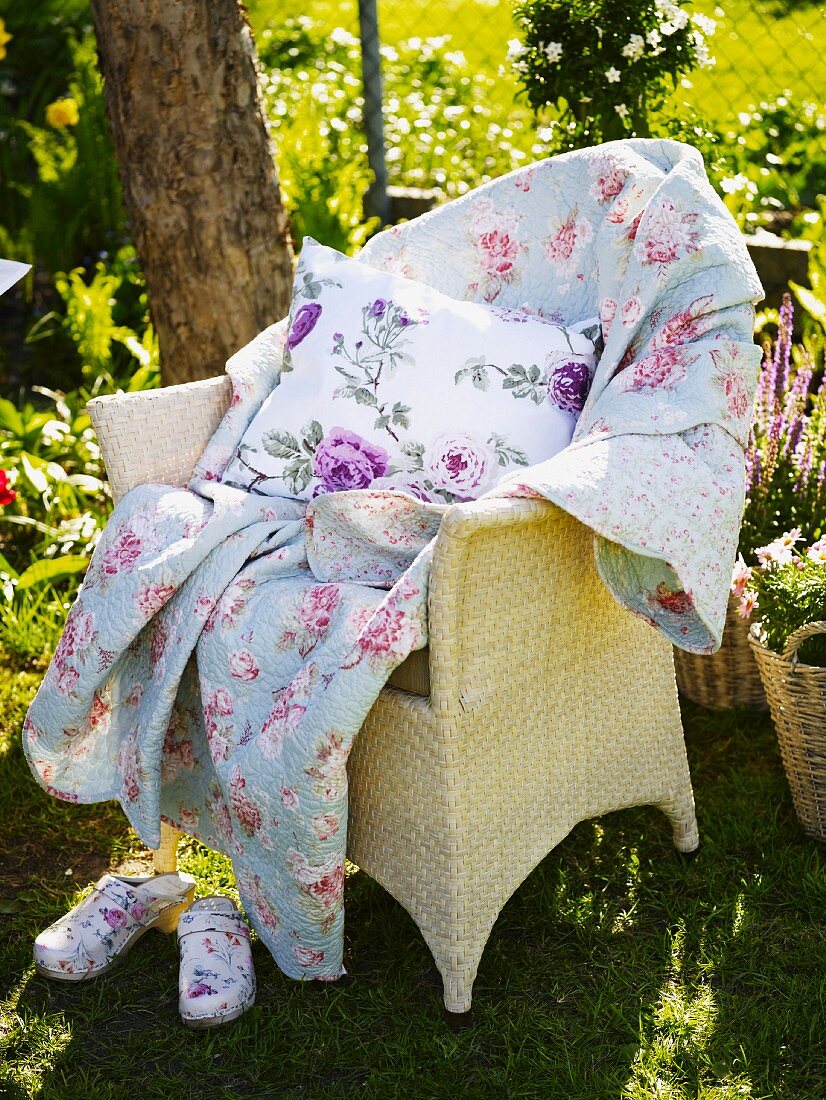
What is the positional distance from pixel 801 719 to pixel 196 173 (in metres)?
1.69

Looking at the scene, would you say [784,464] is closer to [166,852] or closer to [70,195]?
[166,852]

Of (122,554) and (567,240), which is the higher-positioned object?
(567,240)

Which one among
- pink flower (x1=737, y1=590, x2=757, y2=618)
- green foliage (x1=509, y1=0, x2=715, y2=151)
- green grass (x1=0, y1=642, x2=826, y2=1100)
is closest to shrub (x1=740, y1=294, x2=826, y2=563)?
pink flower (x1=737, y1=590, x2=757, y2=618)

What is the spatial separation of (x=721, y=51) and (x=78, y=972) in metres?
4.45

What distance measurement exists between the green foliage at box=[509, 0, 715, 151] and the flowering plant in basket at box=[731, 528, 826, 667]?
43.9 inches

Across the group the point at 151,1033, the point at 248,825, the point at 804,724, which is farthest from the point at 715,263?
the point at 151,1033

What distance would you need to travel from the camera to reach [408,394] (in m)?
1.93

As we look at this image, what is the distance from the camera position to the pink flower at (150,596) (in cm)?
185

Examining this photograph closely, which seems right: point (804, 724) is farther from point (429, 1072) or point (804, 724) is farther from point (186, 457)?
point (186, 457)

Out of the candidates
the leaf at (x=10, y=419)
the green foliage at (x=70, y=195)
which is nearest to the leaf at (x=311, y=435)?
the leaf at (x=10, y=419)

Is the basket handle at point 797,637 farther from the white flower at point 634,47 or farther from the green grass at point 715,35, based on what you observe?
the green grass at point 715,35

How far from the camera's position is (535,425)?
190 cm

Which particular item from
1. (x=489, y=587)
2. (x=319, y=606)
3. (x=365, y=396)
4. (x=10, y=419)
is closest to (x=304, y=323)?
(x=365, y=396)

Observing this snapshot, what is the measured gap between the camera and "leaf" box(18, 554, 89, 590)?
2.75 m
